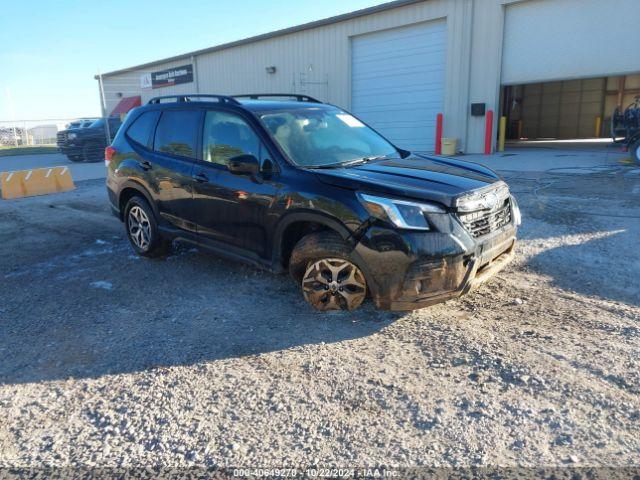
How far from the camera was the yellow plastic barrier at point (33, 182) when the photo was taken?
10.9 meters

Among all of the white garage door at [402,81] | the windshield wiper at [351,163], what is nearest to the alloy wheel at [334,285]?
the windshield wiper at [351,163]

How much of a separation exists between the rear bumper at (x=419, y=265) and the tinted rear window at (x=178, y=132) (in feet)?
7.60

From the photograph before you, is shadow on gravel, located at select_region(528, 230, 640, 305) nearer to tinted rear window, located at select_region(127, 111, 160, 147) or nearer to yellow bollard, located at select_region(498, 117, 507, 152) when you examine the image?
tinted rear window, located at select_region(127, 111, 160, 147)

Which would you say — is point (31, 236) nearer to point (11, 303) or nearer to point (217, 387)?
point (11, 303)

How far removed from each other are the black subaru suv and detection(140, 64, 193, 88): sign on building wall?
22.7 m

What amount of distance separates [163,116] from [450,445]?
14.6 ft

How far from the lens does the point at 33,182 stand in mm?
11328

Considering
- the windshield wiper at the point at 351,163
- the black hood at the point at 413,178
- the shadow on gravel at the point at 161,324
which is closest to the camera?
the shadow on gravel at the point at 161,324

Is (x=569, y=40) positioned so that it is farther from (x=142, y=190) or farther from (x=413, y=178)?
(x=142, y=190)

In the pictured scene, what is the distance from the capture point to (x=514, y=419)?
104 inches

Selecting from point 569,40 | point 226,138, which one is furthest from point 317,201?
point 569,40

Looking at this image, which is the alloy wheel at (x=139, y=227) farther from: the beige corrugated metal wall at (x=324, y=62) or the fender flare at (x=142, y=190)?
the beige corrugated metal wall at (x=324, y=62)

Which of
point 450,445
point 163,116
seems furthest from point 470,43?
point 450,445

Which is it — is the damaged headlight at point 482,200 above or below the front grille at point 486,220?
above
